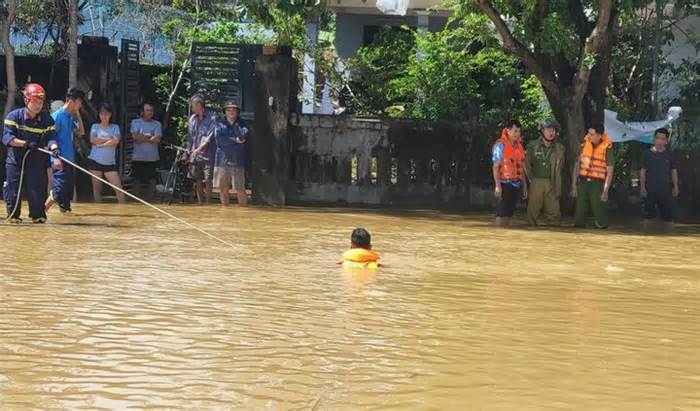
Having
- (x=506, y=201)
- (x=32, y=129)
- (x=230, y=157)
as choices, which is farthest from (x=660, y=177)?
(x=32, y=129)

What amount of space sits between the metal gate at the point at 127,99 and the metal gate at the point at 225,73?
1266 mm

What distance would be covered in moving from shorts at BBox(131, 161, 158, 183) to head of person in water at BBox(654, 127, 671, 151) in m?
7.83

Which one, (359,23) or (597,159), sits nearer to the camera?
(597,159)

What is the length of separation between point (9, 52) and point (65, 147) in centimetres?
407

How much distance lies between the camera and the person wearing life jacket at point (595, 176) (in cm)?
1575

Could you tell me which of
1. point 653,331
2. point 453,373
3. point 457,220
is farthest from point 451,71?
point 453,373

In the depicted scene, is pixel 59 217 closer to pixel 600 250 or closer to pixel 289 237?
pixel 289 237

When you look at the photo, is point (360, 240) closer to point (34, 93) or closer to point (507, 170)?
point (34, 93)

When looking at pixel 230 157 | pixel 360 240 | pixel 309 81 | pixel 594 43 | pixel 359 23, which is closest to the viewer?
pixel 360 240

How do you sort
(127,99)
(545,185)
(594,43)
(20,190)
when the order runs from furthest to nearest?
1. (127,99)
2. (594,43)
3. (545,185)
4. (20,190)

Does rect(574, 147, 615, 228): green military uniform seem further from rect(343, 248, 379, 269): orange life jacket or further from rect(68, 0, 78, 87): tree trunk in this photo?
rect(68, 0, 78, 87): tree trunk

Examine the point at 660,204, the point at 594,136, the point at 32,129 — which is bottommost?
the point at 660,204

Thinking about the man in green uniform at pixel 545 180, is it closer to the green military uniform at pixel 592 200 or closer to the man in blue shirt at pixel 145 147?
the green military uniform at pixel 592 200

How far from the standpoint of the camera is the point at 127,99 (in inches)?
771
